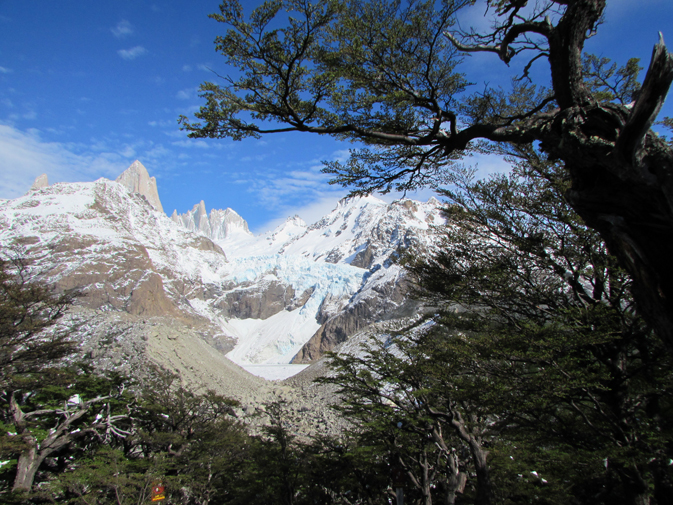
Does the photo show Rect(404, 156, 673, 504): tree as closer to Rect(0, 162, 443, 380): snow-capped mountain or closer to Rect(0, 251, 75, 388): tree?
Rect(0, 251, 75, 388): tree

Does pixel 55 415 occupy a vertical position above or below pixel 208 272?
below

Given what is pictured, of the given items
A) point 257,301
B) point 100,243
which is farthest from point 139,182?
point 257,301

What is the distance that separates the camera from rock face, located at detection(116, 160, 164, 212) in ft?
535

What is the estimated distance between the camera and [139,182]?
16488cm

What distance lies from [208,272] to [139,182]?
253 ft

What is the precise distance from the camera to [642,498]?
172 inches

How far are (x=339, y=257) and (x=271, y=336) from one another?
1642 inches

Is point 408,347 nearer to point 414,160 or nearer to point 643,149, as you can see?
point 414,160

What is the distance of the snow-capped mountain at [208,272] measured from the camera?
80188 millimetres

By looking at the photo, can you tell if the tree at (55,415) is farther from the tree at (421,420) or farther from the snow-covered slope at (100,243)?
the snow-covered slope at (100,243)

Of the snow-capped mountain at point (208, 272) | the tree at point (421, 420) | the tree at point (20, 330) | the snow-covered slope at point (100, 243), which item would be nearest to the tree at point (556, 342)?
the tree at point (421, 420)

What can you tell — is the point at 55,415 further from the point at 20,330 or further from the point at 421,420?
the point at 421,420

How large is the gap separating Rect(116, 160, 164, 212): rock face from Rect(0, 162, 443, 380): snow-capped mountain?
4730 cm

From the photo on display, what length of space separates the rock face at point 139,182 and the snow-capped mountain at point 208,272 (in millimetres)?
47299
